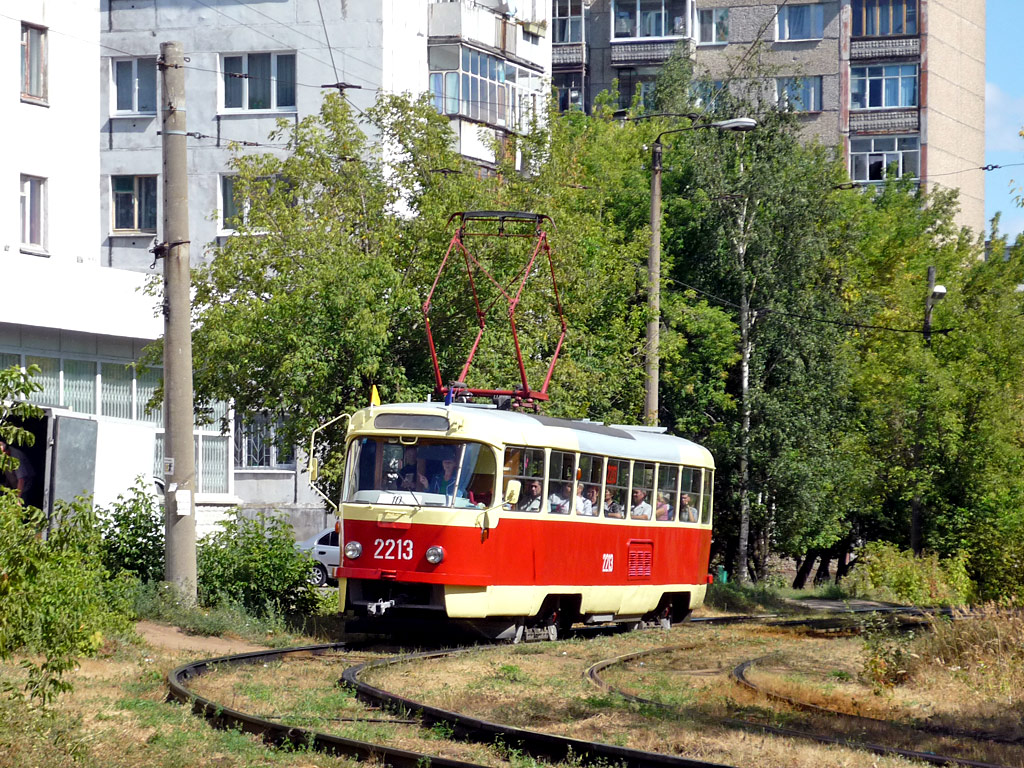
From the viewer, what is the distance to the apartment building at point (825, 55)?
6431cm

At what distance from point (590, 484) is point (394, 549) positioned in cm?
341

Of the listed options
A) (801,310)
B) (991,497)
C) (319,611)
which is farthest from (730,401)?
(319,611)

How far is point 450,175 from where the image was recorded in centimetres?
2444

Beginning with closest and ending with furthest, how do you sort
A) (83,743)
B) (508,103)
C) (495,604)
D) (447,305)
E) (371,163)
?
(83,743) < (495,604) < (447,305) < (371,163) < (508,103)

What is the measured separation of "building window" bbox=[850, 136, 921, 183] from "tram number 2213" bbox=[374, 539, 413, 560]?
51628mm

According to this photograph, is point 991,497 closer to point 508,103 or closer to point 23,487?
point 508,103

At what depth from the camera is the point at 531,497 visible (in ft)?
59.0

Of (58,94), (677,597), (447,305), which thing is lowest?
(677,597)

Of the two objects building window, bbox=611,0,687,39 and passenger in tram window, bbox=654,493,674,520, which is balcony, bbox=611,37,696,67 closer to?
building window, bbox=611,0,687,39

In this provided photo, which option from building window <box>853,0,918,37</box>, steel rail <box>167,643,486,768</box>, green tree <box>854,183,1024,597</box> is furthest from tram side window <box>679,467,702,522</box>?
building window <box>853,0,918,37</box>

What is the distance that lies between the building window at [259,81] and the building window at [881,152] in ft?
101

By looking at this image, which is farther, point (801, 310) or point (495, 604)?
point (801, 310)

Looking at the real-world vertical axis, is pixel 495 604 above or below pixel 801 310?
below

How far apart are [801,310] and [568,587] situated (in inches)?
685
